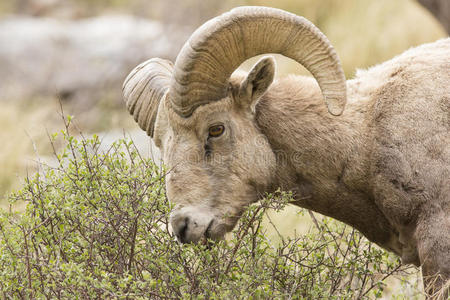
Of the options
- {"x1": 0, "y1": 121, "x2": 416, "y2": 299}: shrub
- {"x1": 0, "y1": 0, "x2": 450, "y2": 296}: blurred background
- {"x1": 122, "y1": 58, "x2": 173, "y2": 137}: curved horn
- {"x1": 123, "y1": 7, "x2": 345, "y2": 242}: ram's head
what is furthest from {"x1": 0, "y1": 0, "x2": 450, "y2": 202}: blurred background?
{"x1": 123, "y1": 7, "x2": 345, "y2": 242}: ram's head

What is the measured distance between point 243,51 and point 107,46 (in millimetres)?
16061

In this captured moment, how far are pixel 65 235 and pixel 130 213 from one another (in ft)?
1.92

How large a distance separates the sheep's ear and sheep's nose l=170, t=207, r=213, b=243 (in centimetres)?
96

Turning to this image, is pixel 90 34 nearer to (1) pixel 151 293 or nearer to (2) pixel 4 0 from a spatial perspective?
(2) pixel 4 0

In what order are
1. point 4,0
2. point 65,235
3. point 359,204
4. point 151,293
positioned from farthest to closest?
point 4,0, point 359,204, point 65,235, point 151,293

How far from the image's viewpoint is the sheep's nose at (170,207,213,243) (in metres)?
5.11

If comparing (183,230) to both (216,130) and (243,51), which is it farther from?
(243,51)

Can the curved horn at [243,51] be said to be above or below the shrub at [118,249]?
above

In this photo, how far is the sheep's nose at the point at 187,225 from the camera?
511 centimetres

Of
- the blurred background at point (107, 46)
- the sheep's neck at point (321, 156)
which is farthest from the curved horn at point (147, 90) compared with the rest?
the blurred background at point (107, 46)

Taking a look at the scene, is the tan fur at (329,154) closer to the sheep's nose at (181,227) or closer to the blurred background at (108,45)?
the sheep's nose at (181,227)

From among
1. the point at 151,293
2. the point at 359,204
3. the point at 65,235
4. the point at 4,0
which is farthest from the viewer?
the point at 4,0

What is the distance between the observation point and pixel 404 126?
5.28 metres

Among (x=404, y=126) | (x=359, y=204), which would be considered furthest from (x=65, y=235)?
(x=404, y=126)
